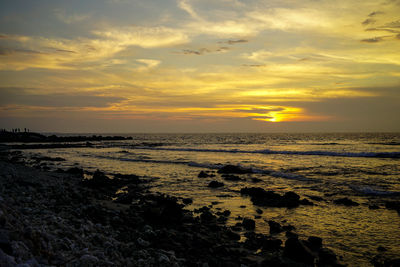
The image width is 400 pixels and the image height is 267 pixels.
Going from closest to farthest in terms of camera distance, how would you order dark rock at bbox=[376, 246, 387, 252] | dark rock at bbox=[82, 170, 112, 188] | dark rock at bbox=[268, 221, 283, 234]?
dark rock at bbox=[376, 246, 387, 252] → dark rock at bbox=[268, 221, 283, 234] → dark rock at bbox=[82, 170, 112, 188]

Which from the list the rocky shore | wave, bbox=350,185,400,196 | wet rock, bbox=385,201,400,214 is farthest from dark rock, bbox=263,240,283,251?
wave, bbox=350,185,400,196

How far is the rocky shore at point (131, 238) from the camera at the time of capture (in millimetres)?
4730

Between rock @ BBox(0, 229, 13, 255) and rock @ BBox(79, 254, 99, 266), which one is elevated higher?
rock @ BBox(0, 229, 13, 255)

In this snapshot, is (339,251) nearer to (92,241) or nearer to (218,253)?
(218,253)

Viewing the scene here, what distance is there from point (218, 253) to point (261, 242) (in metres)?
1.78

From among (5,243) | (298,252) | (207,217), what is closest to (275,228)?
(298,252)

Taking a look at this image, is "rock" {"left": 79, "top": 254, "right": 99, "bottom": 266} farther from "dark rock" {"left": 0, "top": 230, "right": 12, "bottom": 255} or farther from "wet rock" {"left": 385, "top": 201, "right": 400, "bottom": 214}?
"wet rock" {"left": 385, "top": 201, "right": 400, "bottom": 214}

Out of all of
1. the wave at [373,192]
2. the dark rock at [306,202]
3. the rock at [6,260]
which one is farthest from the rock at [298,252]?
the wave at [373,192]

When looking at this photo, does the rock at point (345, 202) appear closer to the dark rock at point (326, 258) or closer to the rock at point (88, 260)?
the dark rock at point (326, 258)

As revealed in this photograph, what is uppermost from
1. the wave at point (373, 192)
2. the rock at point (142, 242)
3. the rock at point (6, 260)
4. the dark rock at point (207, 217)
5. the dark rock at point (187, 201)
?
the rock at point (6, 260)

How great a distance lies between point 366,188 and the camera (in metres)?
16.9

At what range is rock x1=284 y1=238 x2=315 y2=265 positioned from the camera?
23.9 ft

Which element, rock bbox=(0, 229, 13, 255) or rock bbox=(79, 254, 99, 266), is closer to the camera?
rock bbox=(0, 229, 13, 255)

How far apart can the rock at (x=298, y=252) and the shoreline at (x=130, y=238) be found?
0.03 metres
